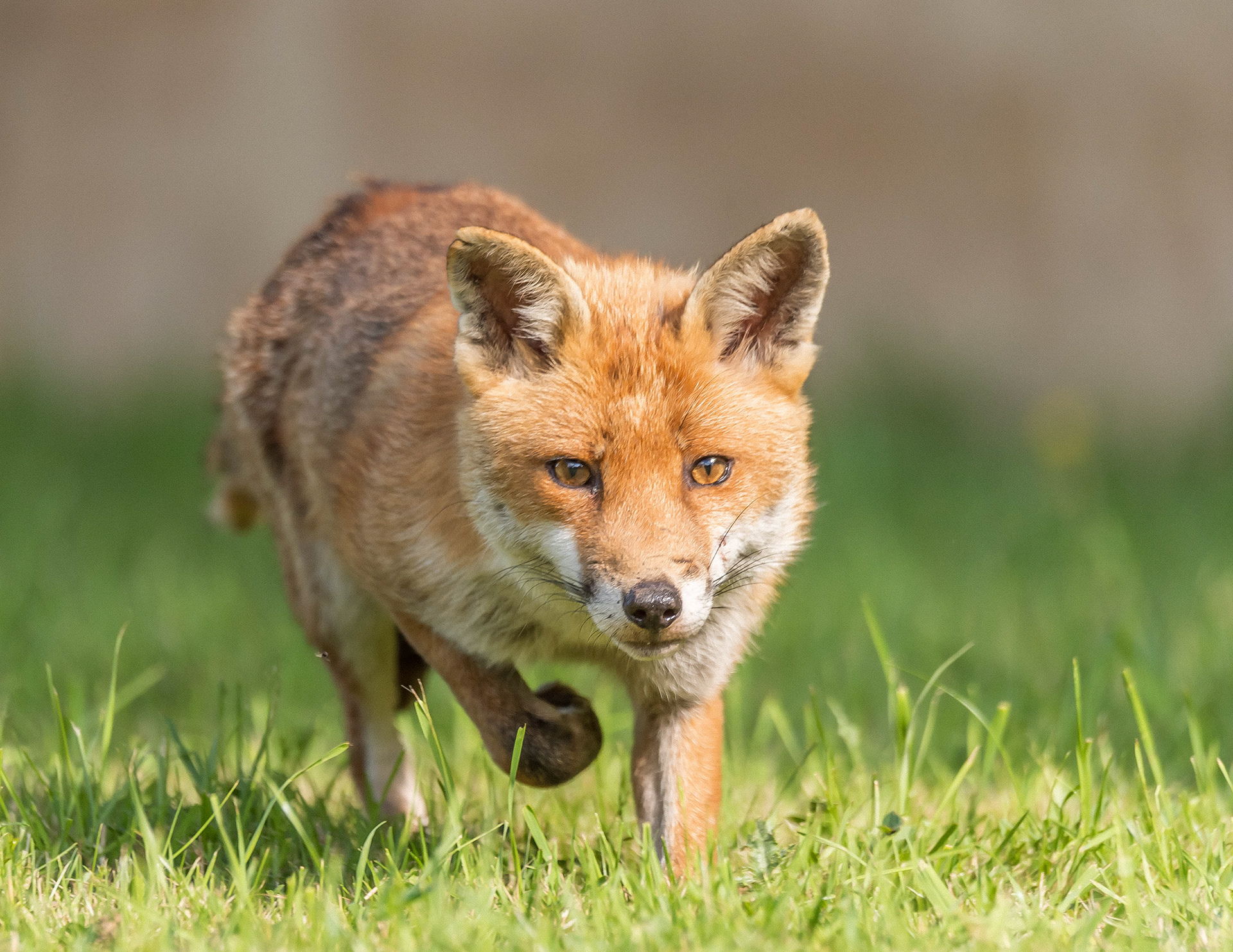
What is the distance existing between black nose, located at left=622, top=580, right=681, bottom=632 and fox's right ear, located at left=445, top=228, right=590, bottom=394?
768 mm

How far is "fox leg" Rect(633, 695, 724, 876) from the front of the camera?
3.64 m

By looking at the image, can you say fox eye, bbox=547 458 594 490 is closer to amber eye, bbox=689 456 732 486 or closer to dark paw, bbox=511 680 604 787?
amber eye, bbox=689 456 732 486

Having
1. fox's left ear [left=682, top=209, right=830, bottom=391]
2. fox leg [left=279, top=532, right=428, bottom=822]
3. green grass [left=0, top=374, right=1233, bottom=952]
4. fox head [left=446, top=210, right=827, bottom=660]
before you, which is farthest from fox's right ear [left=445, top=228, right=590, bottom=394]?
fox leg [left=279, top=532, right=428, bottom=822]

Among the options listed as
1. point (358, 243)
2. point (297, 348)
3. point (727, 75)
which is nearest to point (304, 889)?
point (297, 348)

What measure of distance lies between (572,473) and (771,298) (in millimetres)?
743

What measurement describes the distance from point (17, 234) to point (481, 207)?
7.79 metres

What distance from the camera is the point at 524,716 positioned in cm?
358

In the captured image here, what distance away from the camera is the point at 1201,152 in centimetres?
1033

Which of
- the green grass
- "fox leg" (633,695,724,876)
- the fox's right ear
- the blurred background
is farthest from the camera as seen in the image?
the blurred background

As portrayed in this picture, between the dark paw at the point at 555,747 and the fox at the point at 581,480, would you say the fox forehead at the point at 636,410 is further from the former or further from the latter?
the dark paw at the point at 555,747

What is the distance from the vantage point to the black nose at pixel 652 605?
9.70 feet

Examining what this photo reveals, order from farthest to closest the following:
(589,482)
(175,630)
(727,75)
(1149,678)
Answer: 1. (727,75)
2. (175,630)
3. (1149,678)
4. (589,482)

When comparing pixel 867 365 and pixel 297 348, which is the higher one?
pixel 297 348

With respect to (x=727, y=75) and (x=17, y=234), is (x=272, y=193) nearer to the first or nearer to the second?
(x=17, y=234)
